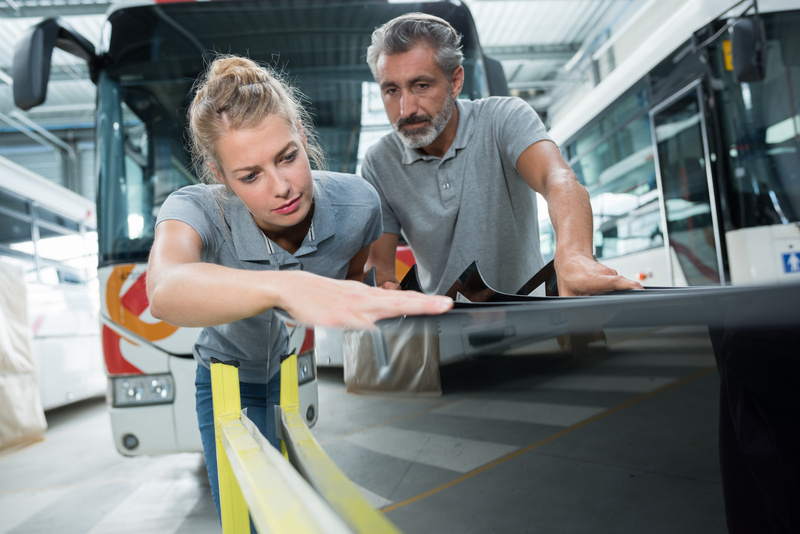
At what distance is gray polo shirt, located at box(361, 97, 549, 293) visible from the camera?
1687mm

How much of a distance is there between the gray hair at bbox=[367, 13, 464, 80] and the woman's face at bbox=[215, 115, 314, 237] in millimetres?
416

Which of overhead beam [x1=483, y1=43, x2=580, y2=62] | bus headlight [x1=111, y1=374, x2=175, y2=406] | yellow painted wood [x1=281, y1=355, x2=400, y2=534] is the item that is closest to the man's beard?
yellow painted wood [x1=281, y1=355, x2=400, y2=534]

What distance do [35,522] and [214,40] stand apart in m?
2.87

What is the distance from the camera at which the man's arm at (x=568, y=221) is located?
3.27 feet

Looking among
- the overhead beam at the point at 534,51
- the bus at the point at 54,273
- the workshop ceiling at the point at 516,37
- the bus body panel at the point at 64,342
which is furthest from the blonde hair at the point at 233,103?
the overhead beam at the point at 534,51

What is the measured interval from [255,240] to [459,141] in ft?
2.33

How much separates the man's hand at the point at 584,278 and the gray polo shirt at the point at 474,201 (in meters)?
0.53

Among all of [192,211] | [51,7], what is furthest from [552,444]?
[51,7]

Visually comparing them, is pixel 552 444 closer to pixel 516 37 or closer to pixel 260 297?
pixel 260 297

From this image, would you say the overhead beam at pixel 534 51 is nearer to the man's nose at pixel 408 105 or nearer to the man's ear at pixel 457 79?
the man's ear at pixel 457 79

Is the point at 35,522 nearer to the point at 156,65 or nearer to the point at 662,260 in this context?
the point at 156,65

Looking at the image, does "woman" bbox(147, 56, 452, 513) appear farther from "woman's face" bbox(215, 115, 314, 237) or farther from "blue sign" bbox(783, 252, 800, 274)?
"blue sign" bbox(783, 252, 800, 274)

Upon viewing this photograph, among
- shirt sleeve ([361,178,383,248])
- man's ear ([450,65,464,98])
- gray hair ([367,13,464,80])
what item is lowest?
shirt sleeve ([361,178,383,248])

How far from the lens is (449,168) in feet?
5.62
